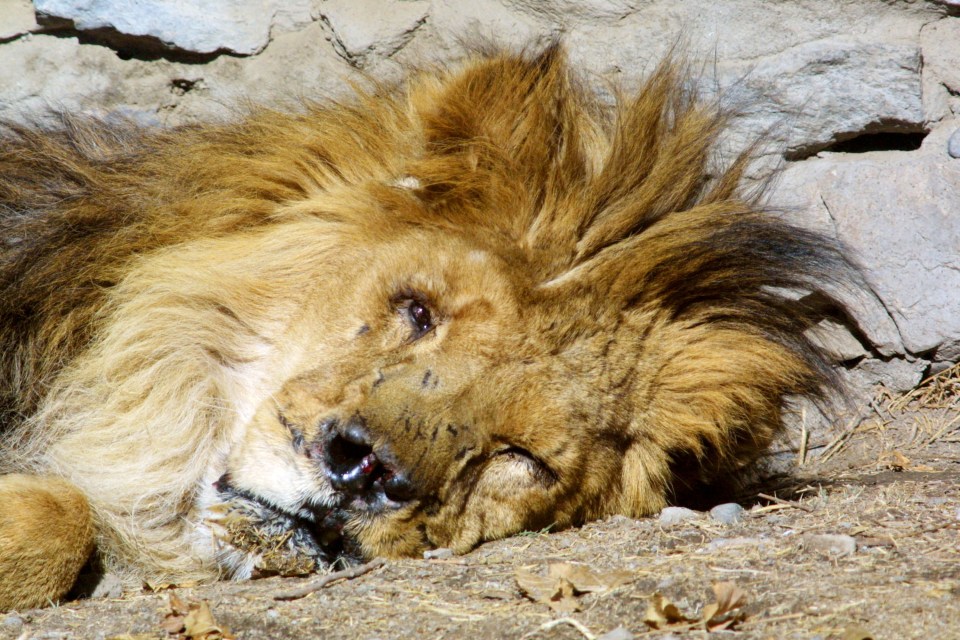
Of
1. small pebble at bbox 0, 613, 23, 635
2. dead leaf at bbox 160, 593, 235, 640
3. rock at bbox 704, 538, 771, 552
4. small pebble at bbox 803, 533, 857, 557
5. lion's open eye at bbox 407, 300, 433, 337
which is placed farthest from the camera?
lion's open eye at bbox 407, 300, 433, 337

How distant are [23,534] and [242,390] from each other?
2.19ft

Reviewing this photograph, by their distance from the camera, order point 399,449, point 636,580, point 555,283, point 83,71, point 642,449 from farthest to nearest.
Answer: point 83,71
point 642,449
point 555,283
point 399,449
point 636,580

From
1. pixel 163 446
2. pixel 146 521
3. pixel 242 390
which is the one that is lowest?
pixel 146 521

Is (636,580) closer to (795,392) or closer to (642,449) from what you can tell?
(642,449)

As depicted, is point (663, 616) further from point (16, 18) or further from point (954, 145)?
point (16, 18)

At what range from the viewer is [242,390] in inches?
111

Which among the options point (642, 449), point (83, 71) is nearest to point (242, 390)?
point (642, 449)

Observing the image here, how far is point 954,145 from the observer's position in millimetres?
3682

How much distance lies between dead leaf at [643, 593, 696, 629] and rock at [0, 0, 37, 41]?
138 inches

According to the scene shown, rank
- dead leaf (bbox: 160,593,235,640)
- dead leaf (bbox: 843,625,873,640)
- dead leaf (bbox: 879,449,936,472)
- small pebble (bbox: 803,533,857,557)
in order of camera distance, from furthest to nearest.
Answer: dead leaf (bbox: 879,449,936,472) < small pebble (bbox: 803,533,857,557) < dead leaf (bbox: 160,593,235,640) < dead leaf (bbox: 843,625,873,640)

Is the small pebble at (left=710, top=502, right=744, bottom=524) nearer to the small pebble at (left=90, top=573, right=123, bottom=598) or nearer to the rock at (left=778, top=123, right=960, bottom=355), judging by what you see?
the rock at (left=778, top=123, right=960, bottom=355)

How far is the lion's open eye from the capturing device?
8.95ft

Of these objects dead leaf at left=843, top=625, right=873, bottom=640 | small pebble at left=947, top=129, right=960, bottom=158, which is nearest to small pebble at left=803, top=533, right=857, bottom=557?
dead leaf at left=843, top=625, right=873, bottom=640

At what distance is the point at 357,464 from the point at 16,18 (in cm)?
281
